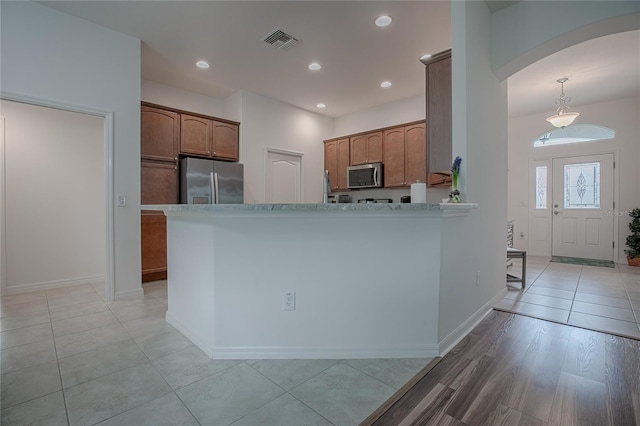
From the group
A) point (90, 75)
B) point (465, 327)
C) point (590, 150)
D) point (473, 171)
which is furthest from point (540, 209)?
point (90, 75)

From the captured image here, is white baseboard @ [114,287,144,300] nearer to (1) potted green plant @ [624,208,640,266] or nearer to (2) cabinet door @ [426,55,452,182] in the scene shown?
(2) cabinet door @ [426,55,452,182]

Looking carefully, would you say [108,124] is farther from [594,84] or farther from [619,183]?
[619,183]

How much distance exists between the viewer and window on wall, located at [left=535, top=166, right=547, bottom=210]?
6.07 m

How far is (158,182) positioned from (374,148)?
3637 millimetres

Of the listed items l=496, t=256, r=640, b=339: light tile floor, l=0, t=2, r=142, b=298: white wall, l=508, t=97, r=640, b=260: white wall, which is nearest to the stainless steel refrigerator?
l=0, t=2, r=142, b=298: white wall

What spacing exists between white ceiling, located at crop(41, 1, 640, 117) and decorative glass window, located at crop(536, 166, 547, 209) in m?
1.40

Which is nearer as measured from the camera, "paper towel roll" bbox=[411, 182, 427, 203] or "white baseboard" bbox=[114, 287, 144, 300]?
"paper towel roll" bbox=[411, 182, 427, 203]

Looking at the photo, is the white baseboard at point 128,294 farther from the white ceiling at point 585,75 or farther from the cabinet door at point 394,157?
the white ceiling at point 585,75

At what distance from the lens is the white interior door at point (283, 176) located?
5.29 meters

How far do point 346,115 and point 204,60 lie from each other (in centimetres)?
310

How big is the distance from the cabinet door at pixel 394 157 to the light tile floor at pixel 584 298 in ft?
7.63

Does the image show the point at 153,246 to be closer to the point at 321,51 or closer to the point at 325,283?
the point at 325,283

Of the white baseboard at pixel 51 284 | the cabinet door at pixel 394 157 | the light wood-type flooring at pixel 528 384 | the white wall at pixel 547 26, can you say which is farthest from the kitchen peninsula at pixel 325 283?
the cabinet door at pixel 394 157

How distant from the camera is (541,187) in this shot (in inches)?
241
